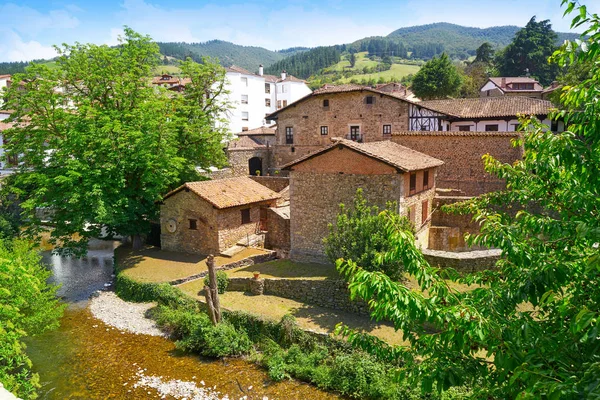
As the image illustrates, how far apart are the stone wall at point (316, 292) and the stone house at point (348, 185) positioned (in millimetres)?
→ 3770

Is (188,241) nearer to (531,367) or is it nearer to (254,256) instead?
(254,256)

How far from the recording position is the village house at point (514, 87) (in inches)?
2132

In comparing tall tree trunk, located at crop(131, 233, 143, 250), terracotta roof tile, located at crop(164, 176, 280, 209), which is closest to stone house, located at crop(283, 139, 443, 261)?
terracotta roof tile, located at crop(164, 176, 280, 209)

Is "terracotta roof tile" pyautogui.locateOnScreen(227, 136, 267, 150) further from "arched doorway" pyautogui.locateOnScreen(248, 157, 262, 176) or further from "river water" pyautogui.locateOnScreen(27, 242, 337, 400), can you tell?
"river water" pyautogui.locateOnScreen(27, 242, 337, 400)

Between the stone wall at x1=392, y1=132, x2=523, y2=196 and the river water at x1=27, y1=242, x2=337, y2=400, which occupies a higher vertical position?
the stone wall at x1=392, y1=132, x2=523, y2=196

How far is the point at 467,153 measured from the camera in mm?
25406

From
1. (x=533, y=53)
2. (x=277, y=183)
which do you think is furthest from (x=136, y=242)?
(x=533, y=53)

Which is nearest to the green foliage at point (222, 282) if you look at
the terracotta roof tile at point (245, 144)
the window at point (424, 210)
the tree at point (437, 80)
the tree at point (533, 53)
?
the window at point (424, 210)

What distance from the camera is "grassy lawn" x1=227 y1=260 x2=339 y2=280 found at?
19250 millimetres

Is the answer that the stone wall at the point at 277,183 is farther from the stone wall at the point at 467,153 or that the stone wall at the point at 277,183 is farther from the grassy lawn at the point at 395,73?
the grassy lawn at the point at 395,73

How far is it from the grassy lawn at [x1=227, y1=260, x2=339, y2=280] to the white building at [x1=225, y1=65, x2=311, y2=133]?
35.7 m

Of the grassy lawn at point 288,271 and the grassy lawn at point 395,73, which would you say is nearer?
the grassy lawn at point 288,271

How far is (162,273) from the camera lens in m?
21.5

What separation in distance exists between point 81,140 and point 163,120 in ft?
14.2
